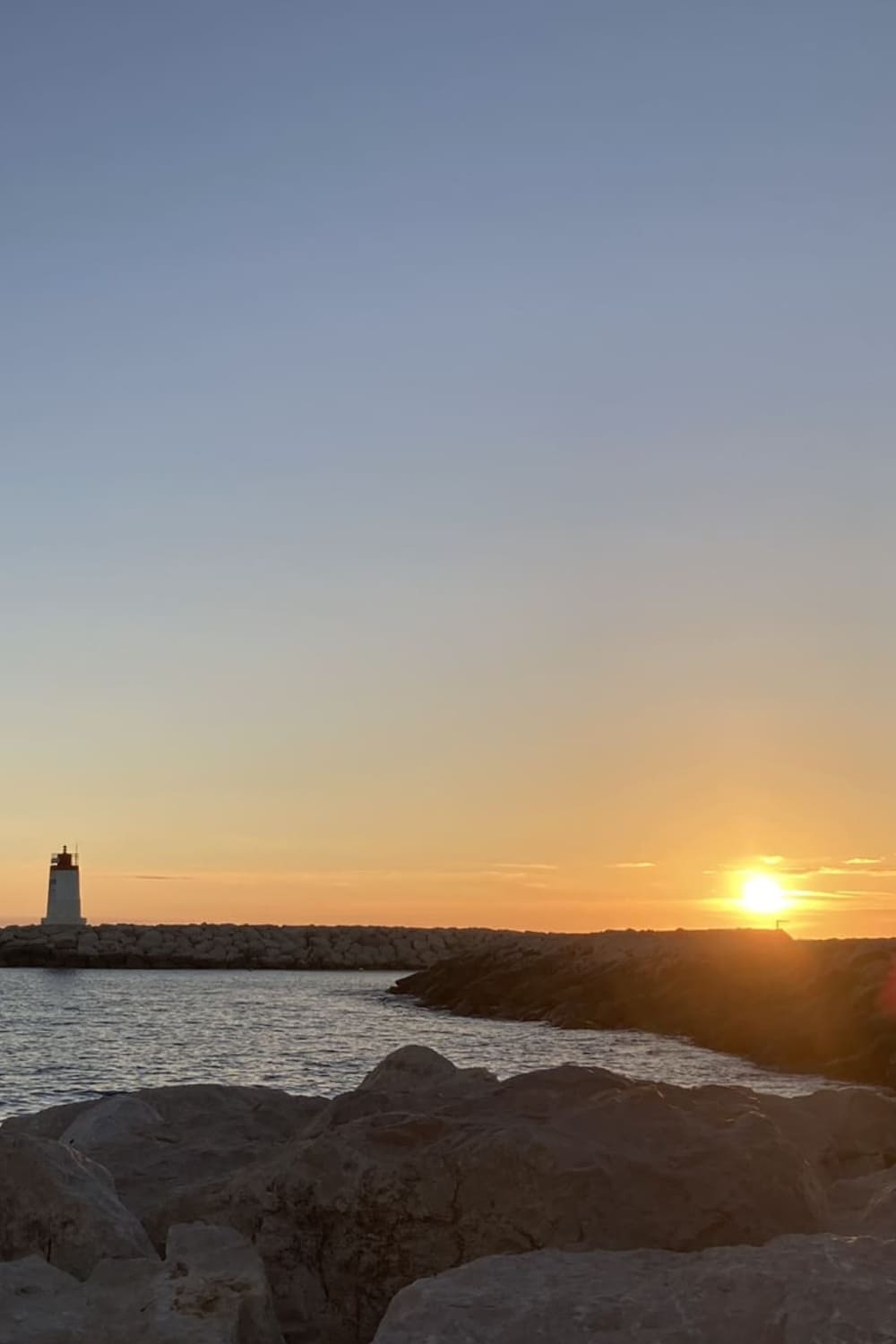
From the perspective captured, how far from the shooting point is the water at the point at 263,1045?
21812 mm

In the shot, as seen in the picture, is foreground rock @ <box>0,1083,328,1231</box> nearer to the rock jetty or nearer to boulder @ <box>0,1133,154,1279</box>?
the rock jetty

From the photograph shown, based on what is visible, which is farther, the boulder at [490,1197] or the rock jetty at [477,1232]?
the boulder at [490,1197]

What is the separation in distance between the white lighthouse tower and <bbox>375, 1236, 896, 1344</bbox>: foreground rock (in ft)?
211

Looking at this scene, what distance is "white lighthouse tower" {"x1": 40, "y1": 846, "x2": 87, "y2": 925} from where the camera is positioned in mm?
65062

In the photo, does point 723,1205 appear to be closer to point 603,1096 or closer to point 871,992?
point 603,1096

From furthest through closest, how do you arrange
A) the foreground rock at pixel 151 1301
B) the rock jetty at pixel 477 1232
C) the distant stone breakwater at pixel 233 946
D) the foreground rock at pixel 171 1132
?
the distant stone breakwater at pixel 233 946, the foreground rock at pixel 171 1132, the foreground rock at pixel 151 1301, the rock jetty at pixel 477 1232

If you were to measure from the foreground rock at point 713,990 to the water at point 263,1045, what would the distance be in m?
1.05

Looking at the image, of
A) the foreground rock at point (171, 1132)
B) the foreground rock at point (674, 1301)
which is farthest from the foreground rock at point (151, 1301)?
the foreground rock at point (171, 1132)

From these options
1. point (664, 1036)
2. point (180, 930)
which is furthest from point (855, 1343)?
point (180, 930)

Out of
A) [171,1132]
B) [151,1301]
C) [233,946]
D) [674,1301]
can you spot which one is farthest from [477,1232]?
[233,946]

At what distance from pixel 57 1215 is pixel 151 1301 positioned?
102cm

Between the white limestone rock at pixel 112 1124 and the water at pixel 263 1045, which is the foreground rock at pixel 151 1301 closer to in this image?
the white limestone rock at pixel 112 1124

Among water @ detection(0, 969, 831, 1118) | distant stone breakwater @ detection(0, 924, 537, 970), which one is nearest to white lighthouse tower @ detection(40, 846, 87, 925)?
distant stone breakwater @ detection(0, 924, 537, 970)

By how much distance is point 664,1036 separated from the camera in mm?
30922
